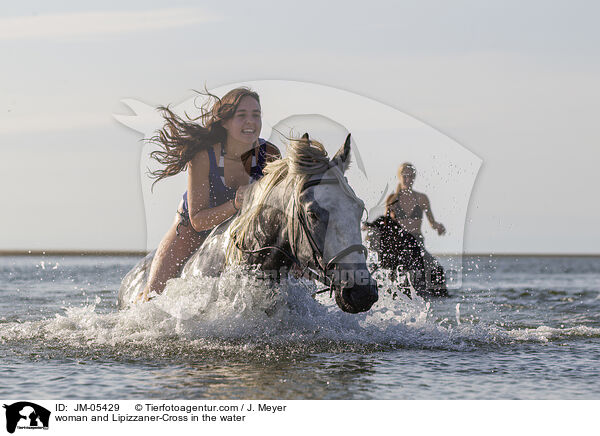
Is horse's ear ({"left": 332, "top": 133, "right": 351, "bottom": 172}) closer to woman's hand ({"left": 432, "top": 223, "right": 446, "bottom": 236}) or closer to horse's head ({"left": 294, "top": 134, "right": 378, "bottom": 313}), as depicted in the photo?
horse's head ({"left": 294, "top": 134, "right": 378, "bottom": 313})

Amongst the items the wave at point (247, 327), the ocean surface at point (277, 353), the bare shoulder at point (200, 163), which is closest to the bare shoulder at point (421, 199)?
the ocean surface at point (277, 353)

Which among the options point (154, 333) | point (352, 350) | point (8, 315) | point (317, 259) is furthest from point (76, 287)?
point (317, 259)

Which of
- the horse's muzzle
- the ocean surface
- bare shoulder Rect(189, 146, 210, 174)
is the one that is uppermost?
bare shoulder Rect(189, 146, 210, 174)

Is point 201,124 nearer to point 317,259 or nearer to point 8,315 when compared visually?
point 317,259

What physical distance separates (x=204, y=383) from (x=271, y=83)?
328cm

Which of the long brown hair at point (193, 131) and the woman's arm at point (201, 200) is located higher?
the long brown hair at point (193, 131)

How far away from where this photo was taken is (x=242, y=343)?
22.1 feet

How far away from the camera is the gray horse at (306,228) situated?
17.2ft

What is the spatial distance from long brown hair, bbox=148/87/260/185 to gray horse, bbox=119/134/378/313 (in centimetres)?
117

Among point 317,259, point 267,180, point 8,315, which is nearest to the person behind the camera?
point 317,259

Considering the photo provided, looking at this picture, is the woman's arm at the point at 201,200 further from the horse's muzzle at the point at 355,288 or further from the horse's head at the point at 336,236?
the horse's muzzle at the point at 355,288

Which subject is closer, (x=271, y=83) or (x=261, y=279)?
(x=261, y=279)

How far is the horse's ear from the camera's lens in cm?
564
